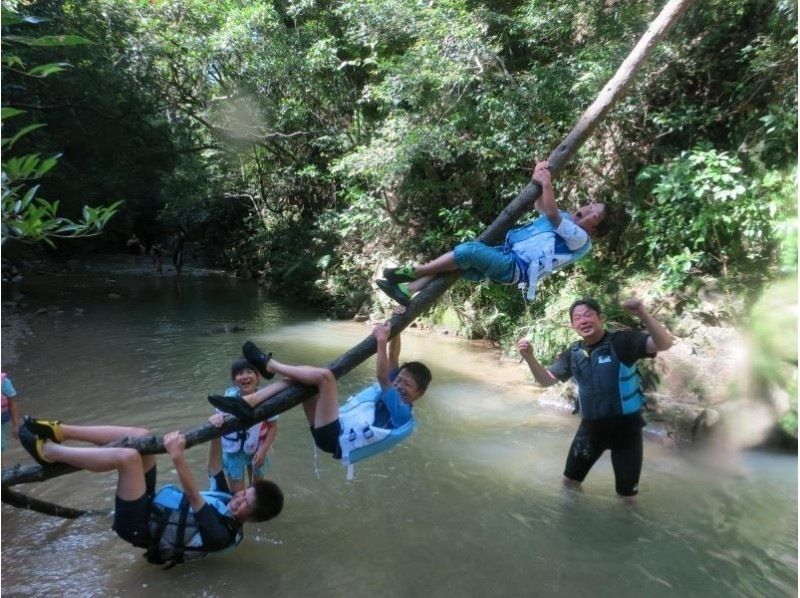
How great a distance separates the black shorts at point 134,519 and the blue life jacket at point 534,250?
9.23 ft

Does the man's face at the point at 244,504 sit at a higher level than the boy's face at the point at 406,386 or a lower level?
lower

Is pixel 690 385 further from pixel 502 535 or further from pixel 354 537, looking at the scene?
pixel 354 537

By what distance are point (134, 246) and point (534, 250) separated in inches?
1152

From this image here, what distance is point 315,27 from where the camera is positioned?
14.5m

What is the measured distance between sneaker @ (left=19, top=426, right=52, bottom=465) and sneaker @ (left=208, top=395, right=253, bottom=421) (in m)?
1.00

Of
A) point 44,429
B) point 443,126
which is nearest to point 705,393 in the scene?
point 443,126

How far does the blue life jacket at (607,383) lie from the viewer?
13.5 feet

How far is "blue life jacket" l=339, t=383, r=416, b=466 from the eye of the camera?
3703mm

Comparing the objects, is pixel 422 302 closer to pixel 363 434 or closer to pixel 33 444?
pixel 363 434

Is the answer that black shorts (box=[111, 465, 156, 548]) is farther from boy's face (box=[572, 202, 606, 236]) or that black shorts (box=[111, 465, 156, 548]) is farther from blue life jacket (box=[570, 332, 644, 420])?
boy's face (box=[572, 202, 606, 236])

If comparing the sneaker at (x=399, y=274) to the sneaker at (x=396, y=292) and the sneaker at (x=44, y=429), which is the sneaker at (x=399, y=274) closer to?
the sneaker at (x=396, y=292)

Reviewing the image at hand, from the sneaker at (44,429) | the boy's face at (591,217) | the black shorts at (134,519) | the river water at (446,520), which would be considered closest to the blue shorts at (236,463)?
the river water at (446,520)

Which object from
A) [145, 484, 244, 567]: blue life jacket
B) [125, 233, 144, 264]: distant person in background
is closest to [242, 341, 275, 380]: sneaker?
[145, 484, 244, 567]: blue life jacket

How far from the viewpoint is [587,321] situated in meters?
4.17
